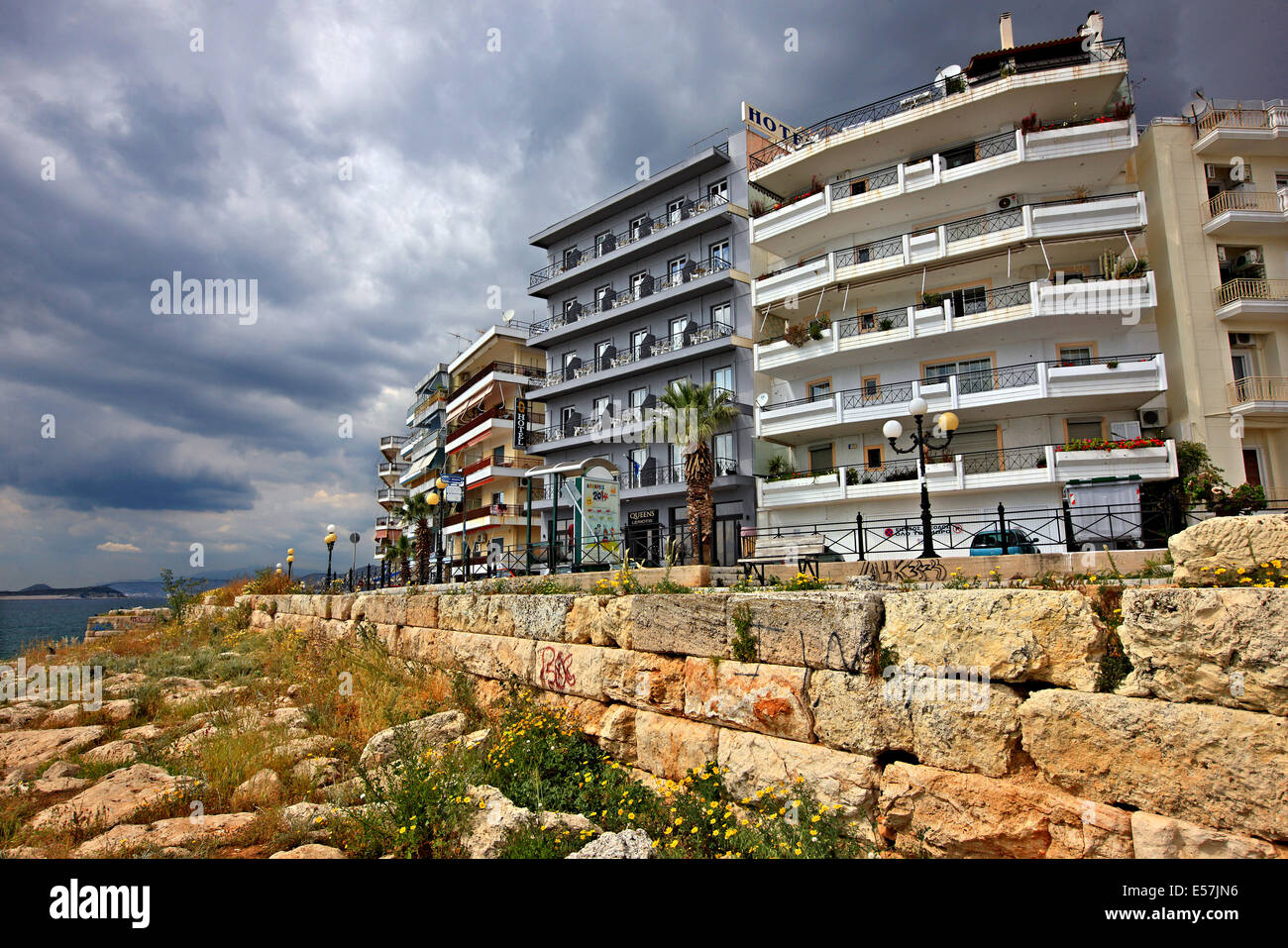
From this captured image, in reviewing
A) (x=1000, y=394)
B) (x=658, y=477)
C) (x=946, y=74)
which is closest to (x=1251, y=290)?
(x=1000, y=394)

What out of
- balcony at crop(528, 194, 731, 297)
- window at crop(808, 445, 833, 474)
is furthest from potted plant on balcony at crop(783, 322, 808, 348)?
balcony at crop(528, 194, 731, 297)

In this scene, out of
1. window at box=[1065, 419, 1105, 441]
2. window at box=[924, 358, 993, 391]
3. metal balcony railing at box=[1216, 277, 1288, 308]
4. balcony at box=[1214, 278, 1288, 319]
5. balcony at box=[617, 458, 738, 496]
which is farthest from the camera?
balcony at box=[617, 458, 738, 496]

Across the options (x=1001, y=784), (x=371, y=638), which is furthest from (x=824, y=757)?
(x=371, y=638)

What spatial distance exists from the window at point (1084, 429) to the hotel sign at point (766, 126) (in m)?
16.0

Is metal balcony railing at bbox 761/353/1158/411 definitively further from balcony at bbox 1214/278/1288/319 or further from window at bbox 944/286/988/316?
balcony at bbox 1214/278/1288/319

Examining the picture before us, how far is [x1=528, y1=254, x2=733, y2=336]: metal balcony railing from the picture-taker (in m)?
27.0

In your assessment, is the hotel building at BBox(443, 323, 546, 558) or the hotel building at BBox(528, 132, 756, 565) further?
the hotel building at BBox(443, 323, 546, 558)

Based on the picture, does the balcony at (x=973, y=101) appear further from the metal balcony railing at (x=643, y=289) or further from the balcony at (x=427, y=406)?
the balcony at (x=427, y=406)

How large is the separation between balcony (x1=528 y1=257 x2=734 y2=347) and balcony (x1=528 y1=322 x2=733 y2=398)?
1459 millimetres

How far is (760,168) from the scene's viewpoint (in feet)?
81.3

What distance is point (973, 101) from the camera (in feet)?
65.5

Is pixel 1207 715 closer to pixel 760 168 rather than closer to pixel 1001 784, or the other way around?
pixel 1001 784
